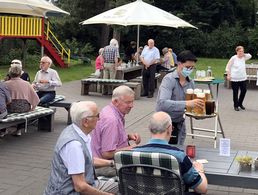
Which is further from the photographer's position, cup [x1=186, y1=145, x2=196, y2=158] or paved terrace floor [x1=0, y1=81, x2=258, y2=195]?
paved terrace floor [x1=0, y1=81, x2=258, y2=195]

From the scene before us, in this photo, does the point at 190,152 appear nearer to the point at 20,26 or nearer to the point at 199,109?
the point at 199,109

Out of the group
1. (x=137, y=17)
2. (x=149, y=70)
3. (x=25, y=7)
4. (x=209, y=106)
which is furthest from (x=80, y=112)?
(x=137, y=17)

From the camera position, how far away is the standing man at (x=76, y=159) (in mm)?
3752

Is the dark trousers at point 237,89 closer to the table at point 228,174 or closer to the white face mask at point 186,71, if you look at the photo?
the white face mask at point 186,71

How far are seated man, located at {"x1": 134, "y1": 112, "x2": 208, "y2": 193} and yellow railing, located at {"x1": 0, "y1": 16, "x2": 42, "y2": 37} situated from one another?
63.1 feet

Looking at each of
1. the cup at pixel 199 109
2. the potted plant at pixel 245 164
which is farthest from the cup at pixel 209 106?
the potted plant at pixel 245 164

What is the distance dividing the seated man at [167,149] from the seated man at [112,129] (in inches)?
29.5

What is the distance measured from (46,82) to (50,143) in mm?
1821

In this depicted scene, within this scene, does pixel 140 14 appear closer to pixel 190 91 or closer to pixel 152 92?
pixel 152 92

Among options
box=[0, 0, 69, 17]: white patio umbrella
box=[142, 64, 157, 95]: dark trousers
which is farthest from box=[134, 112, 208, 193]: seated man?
box=[142, 64, 157, 95]: dark trousers

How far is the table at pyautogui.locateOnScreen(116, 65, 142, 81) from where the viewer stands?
1600 cm

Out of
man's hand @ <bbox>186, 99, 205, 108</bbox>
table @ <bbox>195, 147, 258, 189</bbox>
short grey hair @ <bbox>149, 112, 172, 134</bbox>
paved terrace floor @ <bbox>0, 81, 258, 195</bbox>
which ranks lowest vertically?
paved terrace floor @ <bbox>0, 81, 258, 195</bbox>

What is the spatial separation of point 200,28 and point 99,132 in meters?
39.3

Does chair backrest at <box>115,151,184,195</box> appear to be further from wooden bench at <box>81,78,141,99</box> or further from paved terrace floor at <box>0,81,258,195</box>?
wooden bench at <box>81,78,141,99</box>
